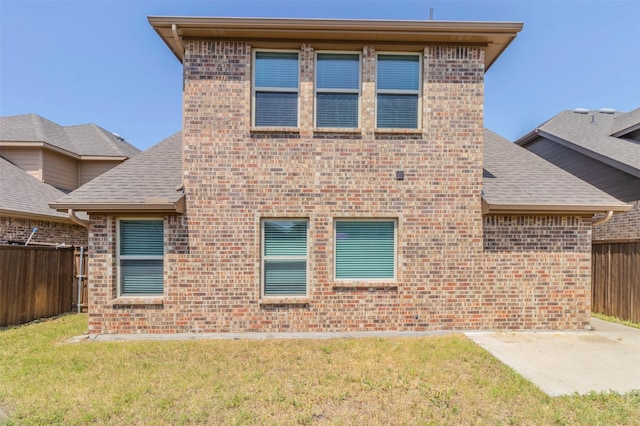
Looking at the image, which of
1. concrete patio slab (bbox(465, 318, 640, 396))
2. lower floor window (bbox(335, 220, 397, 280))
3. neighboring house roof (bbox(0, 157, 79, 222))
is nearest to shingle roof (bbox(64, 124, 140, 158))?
neighboring house roof (bbox(0, 157, 79, 222))

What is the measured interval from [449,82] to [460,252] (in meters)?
3.53

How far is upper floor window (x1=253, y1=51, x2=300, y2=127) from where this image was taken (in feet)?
22.8

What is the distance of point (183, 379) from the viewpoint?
15.2 ft

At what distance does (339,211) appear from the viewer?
6.86 m

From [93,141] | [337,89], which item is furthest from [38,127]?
[337,89]

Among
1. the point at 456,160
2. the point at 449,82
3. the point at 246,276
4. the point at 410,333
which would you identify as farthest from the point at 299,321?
the point at 449,82

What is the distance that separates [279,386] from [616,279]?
871 cm

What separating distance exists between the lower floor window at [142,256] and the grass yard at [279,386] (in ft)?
3.74

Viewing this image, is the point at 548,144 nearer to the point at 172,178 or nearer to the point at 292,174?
the point at 292,174

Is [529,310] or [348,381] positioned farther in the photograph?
[529,310]

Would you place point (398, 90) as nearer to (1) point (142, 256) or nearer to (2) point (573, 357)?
(2) point (573, 357)

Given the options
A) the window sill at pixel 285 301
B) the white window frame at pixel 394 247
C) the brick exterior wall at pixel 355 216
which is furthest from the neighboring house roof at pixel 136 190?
the white window frame at pixel 394 247

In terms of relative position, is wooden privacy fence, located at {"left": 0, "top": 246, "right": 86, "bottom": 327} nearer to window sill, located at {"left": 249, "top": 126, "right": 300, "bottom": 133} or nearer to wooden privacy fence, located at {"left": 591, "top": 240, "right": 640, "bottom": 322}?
window sill, located at {"left": 249, "top": 126, "right": 300, "bottom": 133}

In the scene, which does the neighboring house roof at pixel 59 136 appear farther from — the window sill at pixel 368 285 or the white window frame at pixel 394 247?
the window sill at pixel 368 285
